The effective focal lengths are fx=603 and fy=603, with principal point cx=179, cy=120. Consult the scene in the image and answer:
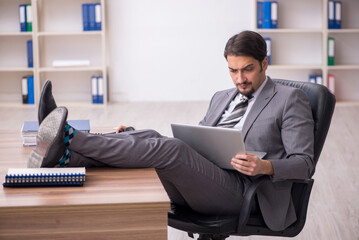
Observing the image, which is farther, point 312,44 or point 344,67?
point 312,44

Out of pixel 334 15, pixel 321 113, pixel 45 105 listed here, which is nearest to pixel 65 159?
pixel 45 105

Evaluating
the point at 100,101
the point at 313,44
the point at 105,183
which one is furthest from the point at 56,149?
the point at 313,44

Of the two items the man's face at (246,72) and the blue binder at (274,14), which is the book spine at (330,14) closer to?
the blue binder at (274,14)

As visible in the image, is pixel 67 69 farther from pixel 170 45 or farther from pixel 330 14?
pixel 330 14

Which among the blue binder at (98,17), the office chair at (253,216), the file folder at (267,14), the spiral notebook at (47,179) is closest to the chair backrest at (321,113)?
the office chair at (253,216)

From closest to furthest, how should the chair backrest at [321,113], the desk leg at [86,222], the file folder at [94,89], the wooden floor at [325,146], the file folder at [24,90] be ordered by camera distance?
the desk leg at [86,222]
the chair backrest at [321,113]
the wooden floor at [325,146]
the file folder at [94,89]
the file folder at [24,90]

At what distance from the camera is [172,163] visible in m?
2.10

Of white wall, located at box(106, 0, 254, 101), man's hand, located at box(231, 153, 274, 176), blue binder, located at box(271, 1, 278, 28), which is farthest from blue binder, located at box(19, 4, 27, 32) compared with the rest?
man's hand, located at box(231, 153, 274, 176)

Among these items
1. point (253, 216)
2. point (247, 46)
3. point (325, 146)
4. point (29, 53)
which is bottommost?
point (325, 146)

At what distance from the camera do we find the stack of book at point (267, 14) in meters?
6.69

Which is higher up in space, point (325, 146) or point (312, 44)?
point (312, 44)

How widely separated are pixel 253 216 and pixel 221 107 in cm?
61

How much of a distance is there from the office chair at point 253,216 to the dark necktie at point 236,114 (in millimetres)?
284

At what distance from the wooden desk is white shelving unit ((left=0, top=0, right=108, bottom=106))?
17.0 feet
